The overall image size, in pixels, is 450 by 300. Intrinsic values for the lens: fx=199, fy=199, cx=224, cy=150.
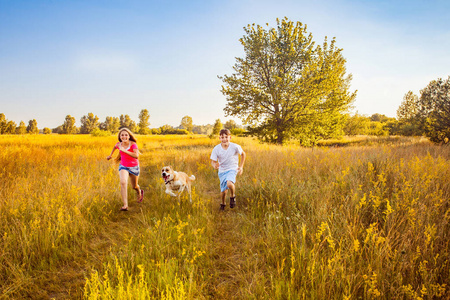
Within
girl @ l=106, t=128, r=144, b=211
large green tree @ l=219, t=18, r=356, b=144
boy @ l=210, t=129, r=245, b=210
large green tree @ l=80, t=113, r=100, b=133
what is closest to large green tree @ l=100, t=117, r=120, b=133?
large green tree @ l=80, t=113, r=100, b=133

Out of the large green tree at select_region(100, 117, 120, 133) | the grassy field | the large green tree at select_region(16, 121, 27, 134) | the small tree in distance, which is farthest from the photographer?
the large green tree at select_region(100, 117, 120, 133)

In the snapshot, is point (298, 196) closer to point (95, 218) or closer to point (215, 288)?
point (215, 288)

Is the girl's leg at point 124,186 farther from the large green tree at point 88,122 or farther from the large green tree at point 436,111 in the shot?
the large green tree at point 88,122

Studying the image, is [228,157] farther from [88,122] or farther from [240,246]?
[88,122]

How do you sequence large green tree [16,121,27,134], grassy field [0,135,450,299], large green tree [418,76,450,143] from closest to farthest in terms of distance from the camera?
grassy field [0,135,450,299], large green tree [418,76,450,143], large green tree [16,121,27,134]

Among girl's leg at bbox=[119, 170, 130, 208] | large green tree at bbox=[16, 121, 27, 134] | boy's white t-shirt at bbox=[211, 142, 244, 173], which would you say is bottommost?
girl's leg at bbox=[119, 170, 130, 208]

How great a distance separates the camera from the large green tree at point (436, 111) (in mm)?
12125

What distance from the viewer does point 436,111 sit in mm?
12805

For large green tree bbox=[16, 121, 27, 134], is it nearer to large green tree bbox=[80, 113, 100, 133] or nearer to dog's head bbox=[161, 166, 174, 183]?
large green tree bbox=[80, 113, 100, 133]

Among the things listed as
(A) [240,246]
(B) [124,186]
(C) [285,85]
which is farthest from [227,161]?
(C) [285,85]

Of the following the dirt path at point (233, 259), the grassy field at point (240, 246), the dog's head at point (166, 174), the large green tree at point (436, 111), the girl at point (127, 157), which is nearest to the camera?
the grassy field at point (240, 246)

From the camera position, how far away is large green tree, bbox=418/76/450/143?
12125 mm

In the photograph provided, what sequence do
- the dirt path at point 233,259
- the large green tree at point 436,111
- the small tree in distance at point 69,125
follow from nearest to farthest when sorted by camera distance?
the dirt path at point 233,259, the large green tree at point 436,111, the small tree in distance at point 69,125

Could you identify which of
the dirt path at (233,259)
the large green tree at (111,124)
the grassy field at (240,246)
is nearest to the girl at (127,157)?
the grassy field at (240,246)
